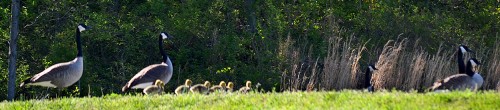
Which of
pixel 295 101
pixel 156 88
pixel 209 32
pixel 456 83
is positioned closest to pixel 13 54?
pixel 209 32

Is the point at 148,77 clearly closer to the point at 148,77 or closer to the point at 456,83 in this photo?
the point at 148,77

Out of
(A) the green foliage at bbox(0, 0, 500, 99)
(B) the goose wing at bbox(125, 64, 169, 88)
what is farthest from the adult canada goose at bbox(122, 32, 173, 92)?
(A) the green foliage at bbox(0, 0, 500, 99)

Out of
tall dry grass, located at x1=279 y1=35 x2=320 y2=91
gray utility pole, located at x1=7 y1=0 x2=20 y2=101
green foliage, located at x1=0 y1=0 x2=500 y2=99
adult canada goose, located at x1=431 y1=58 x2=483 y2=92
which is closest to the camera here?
adult canada goose, located at x1=431 y1=58 x2=483 y2=92

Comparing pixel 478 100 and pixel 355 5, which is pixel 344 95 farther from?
pixel 355 5

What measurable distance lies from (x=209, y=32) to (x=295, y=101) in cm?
1523

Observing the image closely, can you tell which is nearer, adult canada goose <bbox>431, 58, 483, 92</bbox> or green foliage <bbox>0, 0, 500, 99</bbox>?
adult canada goose <bbox>431, 58, 483, 92</bbox>

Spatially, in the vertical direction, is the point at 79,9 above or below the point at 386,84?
above

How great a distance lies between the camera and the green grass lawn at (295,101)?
12.1 m

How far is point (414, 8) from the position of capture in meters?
29.3

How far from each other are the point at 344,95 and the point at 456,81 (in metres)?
4.46

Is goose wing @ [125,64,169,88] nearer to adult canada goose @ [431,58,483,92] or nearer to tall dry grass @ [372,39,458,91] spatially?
adult canada goose @ [431,58,483,92]

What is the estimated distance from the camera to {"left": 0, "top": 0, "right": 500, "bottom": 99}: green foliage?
26.8 m

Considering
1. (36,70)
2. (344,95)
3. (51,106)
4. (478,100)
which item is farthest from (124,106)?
(36,70)

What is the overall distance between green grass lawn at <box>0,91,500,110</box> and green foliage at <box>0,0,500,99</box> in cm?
1132
